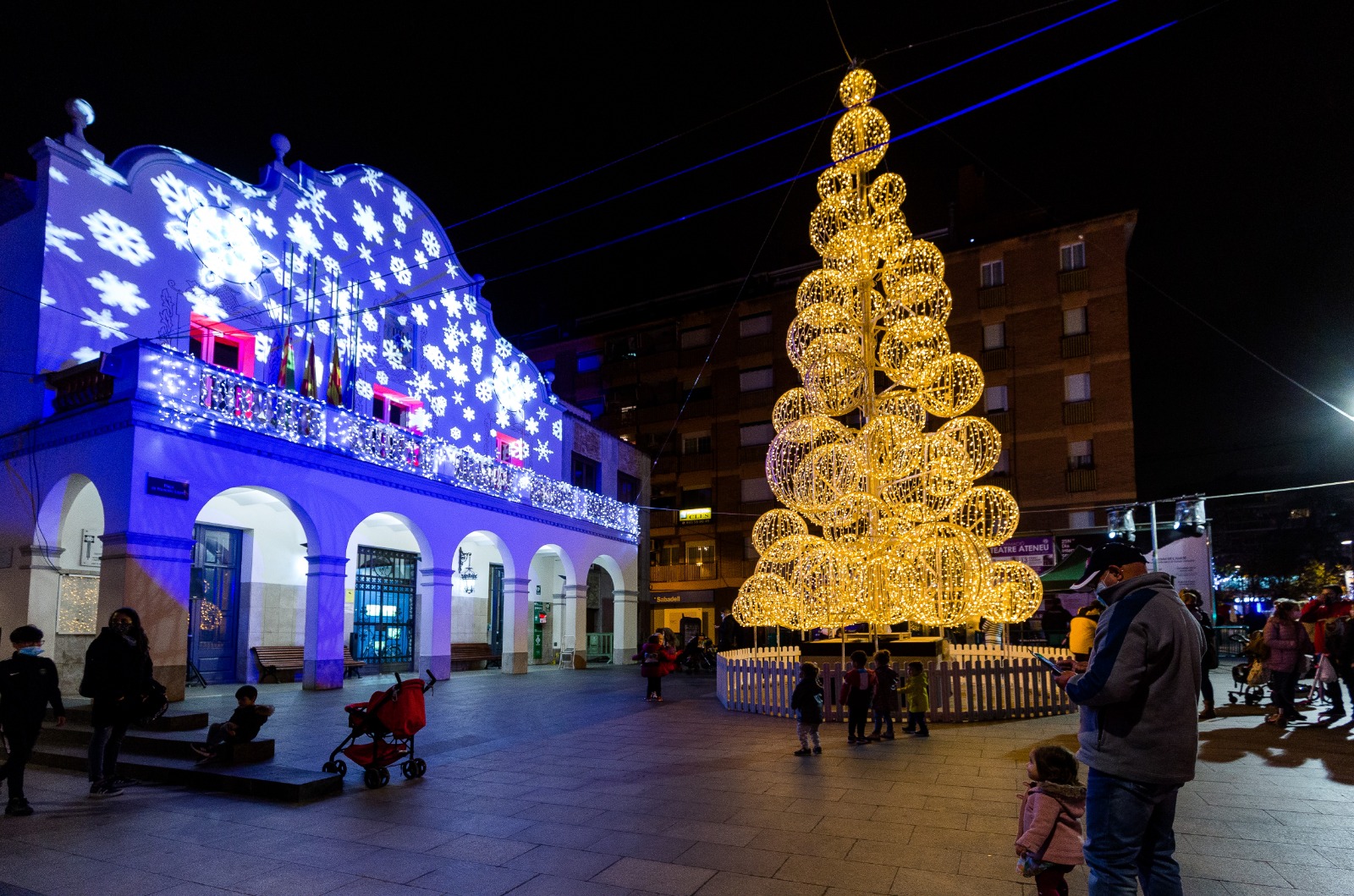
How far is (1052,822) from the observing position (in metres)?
3.93

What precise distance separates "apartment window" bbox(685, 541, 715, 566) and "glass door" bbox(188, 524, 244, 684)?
2625 cm

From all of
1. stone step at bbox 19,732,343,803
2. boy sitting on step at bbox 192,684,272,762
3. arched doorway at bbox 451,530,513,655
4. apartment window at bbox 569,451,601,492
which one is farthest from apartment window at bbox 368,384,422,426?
boy sitting on step at bbox 192,684,272,762

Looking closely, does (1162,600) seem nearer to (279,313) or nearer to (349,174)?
(279,313)

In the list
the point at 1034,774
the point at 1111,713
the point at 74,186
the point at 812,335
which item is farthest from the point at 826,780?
the point at 74,186

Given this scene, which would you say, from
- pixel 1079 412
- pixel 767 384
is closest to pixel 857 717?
pixel 1079 412

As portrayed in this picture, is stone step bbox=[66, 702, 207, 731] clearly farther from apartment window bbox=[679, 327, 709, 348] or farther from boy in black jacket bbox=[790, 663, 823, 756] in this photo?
apartment window bbox=[679, 327, 709, 348]

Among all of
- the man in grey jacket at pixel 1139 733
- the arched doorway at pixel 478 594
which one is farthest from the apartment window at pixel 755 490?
the man in grey jacket at pixel 1139 733

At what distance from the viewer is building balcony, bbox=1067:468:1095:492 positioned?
32.4 meters

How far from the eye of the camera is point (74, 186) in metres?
14.0

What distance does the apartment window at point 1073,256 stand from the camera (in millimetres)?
33906

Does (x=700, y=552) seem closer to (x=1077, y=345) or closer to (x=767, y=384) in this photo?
(x=767, y=384)

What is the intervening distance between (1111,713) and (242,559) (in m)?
18.4

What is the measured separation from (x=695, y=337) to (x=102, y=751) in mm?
36764

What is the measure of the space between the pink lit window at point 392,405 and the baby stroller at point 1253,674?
17.4 meters
